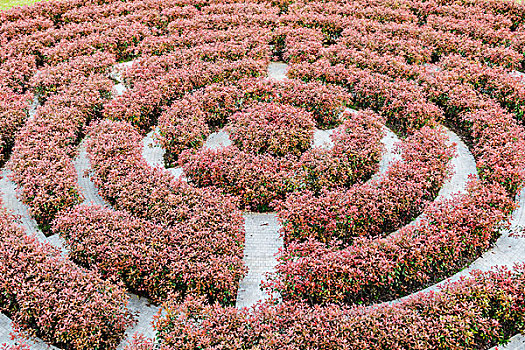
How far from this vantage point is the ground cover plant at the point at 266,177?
827 cm

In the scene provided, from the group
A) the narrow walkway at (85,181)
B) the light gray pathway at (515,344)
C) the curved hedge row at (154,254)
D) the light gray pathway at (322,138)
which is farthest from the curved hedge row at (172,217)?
the light gray pathway at (515,344)

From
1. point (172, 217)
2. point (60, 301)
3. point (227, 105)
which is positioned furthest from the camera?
point (227, 105)

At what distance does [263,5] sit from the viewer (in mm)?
21984

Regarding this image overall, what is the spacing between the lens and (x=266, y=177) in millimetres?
11664

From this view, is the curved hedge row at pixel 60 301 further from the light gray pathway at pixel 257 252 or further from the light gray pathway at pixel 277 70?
the light gray pathway at pixel 277 70

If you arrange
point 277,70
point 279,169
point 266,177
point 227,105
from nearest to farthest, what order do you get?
point 266,177, point 279,169, point 227,105, point 277,70

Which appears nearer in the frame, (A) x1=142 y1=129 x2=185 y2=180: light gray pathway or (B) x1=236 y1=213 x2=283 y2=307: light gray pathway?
(B) x1=236 y1=213 x2=283 y2=307: light gray pathway

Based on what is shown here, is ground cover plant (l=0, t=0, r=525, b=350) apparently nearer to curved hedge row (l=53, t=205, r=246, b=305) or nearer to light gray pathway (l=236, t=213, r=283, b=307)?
curved hedge row (l=53, t=205, r=246, b=305)

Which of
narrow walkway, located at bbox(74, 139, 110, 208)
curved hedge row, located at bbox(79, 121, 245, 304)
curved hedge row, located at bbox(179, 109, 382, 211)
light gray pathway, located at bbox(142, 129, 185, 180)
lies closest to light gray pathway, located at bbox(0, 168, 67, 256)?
curved hedge row, located at bbox(79, 121, 245, 304)

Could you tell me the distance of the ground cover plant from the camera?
8.27 meters

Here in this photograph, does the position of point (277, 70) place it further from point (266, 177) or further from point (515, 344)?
point (515, 344)

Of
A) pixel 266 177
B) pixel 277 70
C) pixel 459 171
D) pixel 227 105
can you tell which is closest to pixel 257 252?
pixel 266 177

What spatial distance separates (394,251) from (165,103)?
9.52m

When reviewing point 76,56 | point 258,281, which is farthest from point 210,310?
point 76,56
